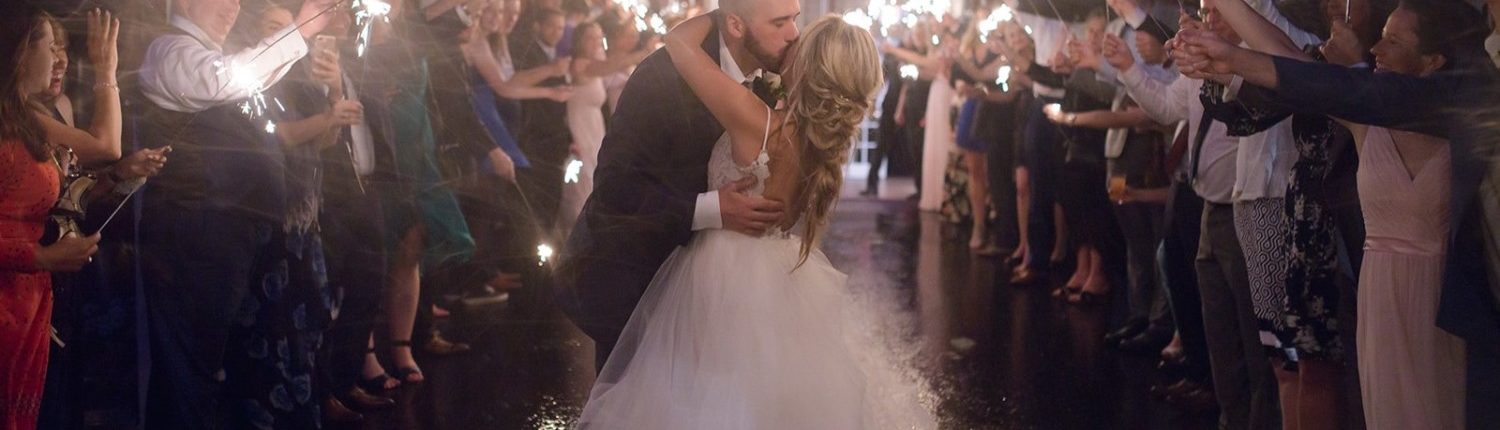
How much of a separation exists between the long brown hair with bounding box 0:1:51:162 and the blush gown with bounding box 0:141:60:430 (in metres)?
0.05

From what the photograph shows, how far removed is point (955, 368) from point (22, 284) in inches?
167

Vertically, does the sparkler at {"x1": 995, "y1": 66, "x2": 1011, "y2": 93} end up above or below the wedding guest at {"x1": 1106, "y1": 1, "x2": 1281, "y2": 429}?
above

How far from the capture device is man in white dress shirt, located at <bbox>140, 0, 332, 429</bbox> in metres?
4.61

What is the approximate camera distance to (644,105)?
3.98m

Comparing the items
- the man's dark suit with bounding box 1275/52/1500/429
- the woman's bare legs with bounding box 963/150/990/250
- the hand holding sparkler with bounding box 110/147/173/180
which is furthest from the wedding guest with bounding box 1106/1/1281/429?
the woman's bare legs with bounding box 963/150/990/250

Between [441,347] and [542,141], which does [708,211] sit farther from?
[542,141]

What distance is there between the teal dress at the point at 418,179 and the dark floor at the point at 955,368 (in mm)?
643

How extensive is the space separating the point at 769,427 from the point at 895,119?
14986 mm

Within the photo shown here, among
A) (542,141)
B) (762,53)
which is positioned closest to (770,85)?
(762,53)

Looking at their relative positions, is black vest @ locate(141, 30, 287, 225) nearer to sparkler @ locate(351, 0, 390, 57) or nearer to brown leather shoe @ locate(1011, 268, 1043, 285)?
sparkler @ locate(351, 0, 390, 57)

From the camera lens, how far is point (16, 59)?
4070mm

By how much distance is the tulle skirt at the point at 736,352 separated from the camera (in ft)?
12.4

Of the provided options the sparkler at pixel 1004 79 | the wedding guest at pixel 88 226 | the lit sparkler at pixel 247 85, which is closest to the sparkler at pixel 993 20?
the sparkler at pixel 1004 79

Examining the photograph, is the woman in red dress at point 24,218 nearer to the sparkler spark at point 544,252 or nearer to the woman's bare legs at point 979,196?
the sparkler spark at point 544,252
